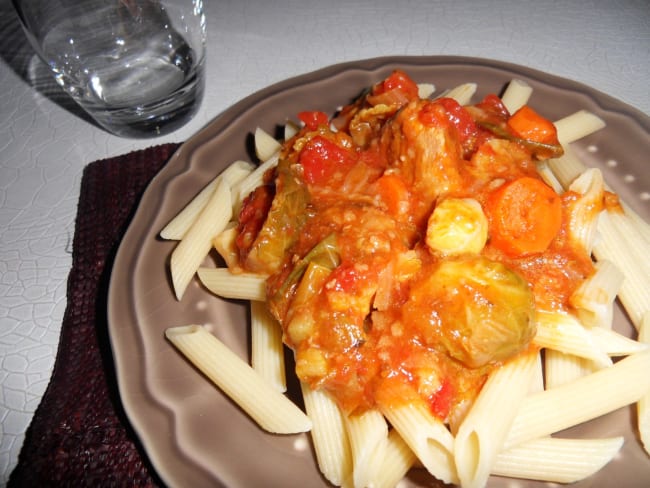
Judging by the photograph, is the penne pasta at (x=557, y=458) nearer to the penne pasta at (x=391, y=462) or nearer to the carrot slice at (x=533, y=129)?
the penne pasta at (x=391, y=462)

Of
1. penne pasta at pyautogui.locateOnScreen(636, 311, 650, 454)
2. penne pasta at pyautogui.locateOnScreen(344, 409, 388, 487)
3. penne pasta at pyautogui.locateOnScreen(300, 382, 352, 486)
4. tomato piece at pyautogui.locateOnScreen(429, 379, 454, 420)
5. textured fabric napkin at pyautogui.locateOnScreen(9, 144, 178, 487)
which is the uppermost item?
penne pasta at pyautogui.locateOnScreen(636, 311, 650, 454)

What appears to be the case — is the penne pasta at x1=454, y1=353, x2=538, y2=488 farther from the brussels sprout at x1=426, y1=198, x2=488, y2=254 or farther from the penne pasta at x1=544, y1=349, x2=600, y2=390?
the brussels sprout at x1=426, y1=198, x2=488, y2=254

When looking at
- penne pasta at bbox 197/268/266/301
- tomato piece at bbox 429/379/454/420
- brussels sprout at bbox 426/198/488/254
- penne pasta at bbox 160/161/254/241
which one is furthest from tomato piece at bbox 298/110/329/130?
Answer: tomato piece at bbox 429/379/454/420

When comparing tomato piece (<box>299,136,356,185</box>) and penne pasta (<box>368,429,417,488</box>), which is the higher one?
tomato piece (<box>299,136,356,185</box>)

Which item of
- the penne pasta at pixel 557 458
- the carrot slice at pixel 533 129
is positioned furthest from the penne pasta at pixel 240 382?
the carrot slice at pixel 533 129

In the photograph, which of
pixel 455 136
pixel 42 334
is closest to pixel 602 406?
pixel 455 136

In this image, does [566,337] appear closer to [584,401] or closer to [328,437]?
[584,401]

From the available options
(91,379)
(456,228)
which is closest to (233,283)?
(91,379)
